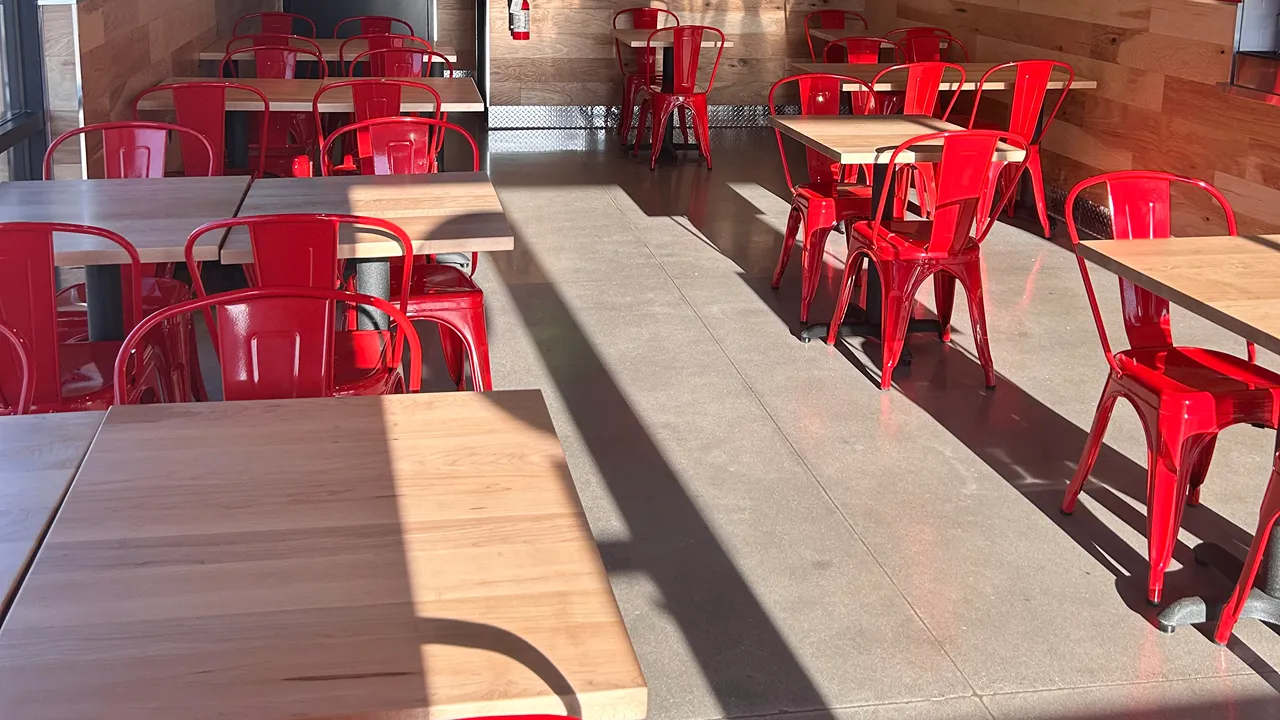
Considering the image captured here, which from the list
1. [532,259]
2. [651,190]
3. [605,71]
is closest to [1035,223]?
[651,190]

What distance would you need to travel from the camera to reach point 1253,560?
112 inches

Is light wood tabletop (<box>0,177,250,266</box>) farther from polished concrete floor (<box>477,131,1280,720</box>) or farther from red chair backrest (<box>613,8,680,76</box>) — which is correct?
red chair backrest (<box>613,8,680,76</box>)

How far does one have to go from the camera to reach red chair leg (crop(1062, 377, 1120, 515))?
11.1 feet

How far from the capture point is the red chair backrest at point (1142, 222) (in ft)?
11.4

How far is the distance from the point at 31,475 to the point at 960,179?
3.24 meters

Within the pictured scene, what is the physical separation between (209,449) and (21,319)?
1.26 m

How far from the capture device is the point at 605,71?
9656mm

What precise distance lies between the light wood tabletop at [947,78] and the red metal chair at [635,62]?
5.86 feet

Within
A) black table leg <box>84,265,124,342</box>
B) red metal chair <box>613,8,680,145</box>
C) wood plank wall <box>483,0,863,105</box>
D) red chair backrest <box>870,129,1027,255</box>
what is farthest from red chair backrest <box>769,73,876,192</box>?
wood plank wall <box>483,0,863,105</box>

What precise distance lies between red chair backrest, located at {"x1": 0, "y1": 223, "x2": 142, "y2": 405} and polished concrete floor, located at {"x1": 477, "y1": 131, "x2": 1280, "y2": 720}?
54.1 inches

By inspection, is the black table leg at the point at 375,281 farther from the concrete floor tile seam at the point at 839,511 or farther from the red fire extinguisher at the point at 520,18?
the red fire extinguisher at the point at 520,18

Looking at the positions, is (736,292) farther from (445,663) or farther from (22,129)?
(445,663)

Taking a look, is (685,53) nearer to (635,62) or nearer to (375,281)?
(635,62)

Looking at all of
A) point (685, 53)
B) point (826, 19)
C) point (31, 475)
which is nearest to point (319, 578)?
point (31, 475)
